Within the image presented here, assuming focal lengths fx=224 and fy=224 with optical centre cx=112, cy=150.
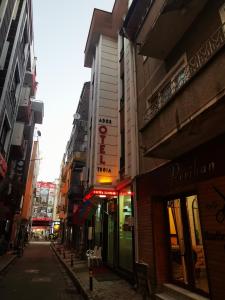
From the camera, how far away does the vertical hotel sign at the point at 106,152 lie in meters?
14.9

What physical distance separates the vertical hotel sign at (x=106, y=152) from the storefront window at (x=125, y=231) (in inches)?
102

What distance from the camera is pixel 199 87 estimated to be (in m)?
5.35

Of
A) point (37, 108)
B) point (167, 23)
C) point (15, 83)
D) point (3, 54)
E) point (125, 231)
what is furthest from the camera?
point (37, 108)

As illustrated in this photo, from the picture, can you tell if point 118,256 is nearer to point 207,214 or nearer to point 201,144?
point 207,214

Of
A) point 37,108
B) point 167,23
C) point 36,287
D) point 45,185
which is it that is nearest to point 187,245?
point 36,287

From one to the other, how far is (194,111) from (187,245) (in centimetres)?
423

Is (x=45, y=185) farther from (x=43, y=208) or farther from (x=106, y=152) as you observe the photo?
(x=106, y=152)

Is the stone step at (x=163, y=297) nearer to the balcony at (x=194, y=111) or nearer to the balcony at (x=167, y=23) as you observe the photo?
the balcony at (x=194, y=111)

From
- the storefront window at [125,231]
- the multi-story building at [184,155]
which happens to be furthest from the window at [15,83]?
the storefront window at [125,231]

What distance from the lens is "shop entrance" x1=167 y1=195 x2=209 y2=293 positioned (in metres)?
6.55

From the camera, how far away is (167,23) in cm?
765

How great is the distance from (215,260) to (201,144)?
295 centimetres

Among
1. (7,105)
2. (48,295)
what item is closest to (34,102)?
(7,105)

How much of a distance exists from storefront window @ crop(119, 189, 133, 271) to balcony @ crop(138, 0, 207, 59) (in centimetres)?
658
